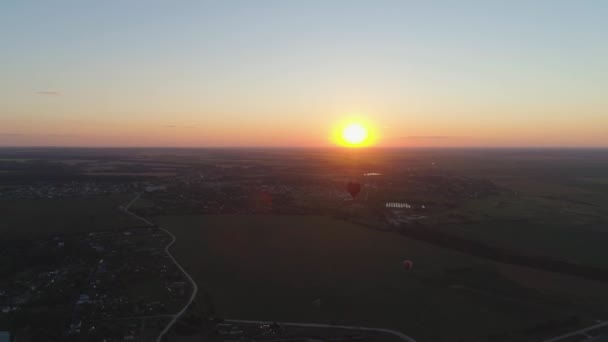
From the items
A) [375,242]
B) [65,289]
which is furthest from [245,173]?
[65,289]

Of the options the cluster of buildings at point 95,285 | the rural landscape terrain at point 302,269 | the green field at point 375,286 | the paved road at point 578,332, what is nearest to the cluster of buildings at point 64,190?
the rural landscape terrain at point 302,269

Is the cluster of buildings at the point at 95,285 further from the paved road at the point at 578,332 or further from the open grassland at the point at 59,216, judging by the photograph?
the paved road at the point at 578,332

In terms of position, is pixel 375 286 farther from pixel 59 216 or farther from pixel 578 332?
pixel 59 216

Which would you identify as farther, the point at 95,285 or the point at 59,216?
the point at 59,216

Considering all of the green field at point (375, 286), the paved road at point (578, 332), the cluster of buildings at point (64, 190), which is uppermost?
the cluster of buildings at point (64, 190)

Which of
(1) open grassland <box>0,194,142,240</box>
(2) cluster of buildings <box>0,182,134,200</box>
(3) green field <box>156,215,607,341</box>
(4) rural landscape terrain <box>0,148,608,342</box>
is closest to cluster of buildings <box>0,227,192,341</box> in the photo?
(4) rural landscape terrain <box>0,148,608,342</box>

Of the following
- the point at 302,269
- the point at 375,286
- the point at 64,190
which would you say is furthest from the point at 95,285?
the point at 64,190

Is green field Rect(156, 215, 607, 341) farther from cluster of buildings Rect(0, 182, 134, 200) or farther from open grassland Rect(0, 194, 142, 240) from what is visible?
cluster of buildings Rect(0, 182, 134, 200)
